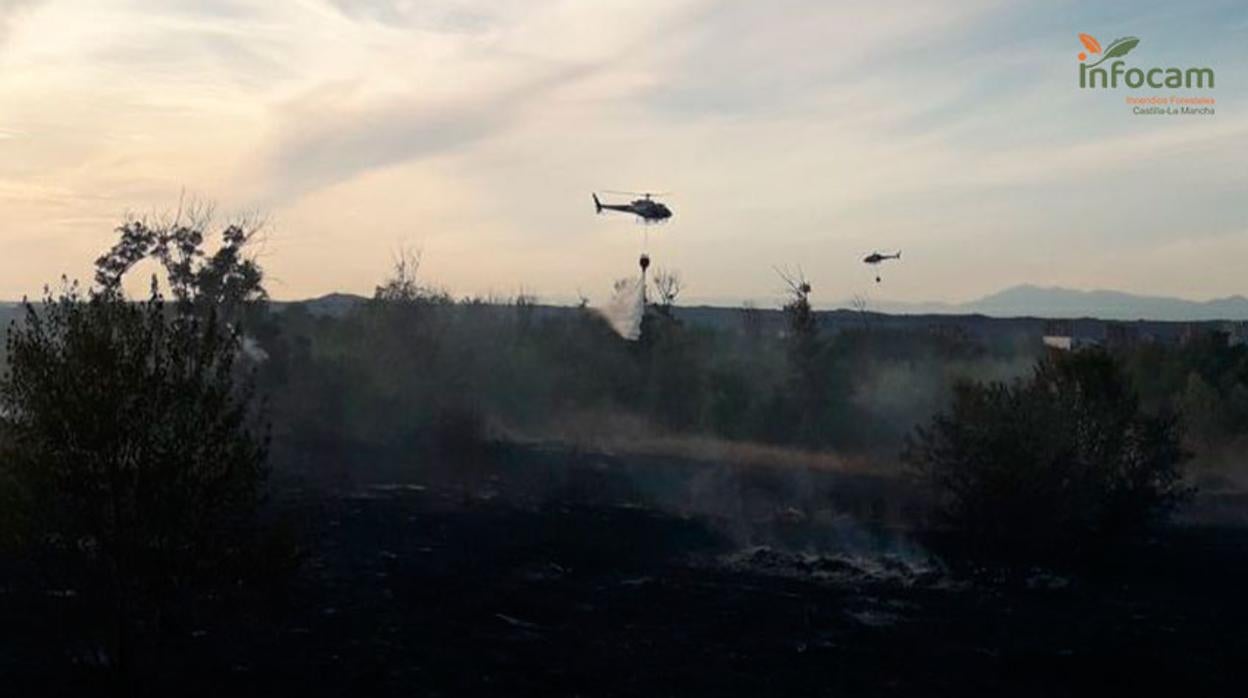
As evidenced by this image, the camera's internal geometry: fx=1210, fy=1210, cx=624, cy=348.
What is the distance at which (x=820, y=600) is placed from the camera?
100ft

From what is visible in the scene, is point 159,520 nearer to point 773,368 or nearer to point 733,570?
point 733,570

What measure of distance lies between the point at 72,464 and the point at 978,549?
26.5 m

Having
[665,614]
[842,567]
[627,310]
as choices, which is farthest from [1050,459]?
[627,310]

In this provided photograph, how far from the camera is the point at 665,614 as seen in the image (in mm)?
28438

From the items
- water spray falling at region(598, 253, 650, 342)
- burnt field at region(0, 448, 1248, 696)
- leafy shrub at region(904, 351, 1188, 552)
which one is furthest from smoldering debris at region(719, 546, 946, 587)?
water spray falling at region(598, 253, 650, 342)

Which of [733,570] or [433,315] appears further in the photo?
[433,315]

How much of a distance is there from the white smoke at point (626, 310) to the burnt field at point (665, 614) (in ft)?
129

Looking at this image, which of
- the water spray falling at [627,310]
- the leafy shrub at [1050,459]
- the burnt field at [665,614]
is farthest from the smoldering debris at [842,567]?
the water spray falling at [627,310]

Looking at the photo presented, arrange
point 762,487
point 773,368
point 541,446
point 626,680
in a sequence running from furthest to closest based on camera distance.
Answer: point 773,368 → point 541,446 → point 762,487 → point 626,680

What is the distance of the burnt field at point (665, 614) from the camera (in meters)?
22.6

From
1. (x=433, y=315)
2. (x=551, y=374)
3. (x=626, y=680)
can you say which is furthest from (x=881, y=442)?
(x=626, y=680)

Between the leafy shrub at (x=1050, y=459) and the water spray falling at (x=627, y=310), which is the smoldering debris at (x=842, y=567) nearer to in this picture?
the leafy shrub at (x=1050, y=459)

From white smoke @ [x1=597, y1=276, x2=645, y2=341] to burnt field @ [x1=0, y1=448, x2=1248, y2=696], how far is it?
39268 mm

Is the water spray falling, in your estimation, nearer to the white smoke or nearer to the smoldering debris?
the white smoke
